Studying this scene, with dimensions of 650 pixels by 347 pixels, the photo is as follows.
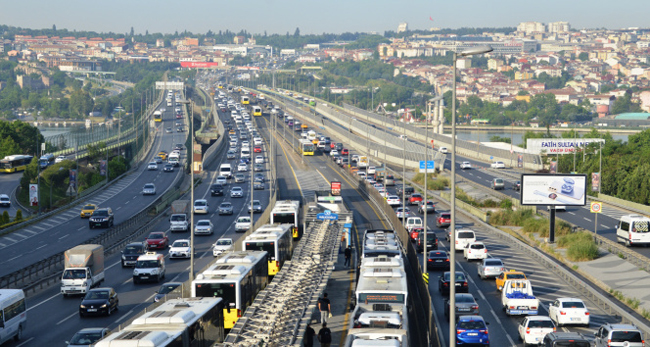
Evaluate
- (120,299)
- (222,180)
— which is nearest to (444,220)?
(120,299)

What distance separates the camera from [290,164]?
102 m

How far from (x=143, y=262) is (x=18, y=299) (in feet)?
38.4

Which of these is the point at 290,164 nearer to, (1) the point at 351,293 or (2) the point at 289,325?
(1) the point at 351,293

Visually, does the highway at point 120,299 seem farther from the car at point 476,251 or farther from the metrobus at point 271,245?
the car at point 476,251

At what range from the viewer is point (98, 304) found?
32.2 m

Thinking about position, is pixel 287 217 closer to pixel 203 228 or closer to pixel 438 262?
pixel 438 262

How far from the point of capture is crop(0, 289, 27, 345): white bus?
27422 millimetres

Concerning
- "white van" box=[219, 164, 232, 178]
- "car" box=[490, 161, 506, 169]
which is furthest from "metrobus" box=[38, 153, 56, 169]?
"car" box=[490, 161, 506, 169]

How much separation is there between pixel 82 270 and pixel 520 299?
18.5 m

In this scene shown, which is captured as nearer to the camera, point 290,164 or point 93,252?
point 93,252

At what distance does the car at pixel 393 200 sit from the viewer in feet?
237

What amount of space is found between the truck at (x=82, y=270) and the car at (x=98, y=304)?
4.35 metres

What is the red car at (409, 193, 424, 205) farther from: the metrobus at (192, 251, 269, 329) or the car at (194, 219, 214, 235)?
the metrobus at (192, 251, 269, 329)

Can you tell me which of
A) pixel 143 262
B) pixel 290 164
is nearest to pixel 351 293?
pixel 143 262
